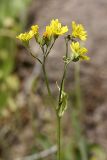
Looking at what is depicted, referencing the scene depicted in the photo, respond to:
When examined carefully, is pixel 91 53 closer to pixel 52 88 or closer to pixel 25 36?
pixel 52 88

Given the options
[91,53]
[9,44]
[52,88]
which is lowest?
[52,88]

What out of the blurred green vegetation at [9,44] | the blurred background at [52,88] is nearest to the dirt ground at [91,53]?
the blurred background at [52,88]

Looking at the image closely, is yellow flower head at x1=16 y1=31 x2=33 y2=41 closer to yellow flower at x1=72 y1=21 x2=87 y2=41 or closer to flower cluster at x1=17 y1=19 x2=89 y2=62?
flower cluster at x1=17 y1=19 x2=89 y2=62

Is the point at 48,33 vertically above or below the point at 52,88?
below

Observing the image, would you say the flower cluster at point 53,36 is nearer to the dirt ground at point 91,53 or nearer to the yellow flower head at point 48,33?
the yellow flower head at point 48,33

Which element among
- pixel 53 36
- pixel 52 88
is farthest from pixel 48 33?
pixel 52 88

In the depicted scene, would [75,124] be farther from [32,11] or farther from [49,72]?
[32,11]

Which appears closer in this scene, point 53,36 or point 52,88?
point 53,36

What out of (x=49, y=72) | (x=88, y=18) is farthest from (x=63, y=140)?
(x=88, y=18)
